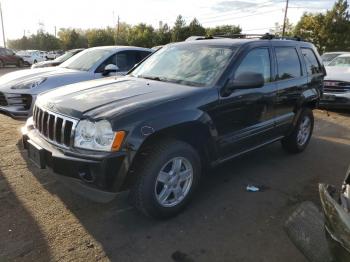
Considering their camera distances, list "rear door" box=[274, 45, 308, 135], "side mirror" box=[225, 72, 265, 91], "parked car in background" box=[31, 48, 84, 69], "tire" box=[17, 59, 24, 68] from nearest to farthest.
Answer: "side mirror" box=[225, 72, 265, 91], "rear door" box=[274, 45, 308, 135], "parked car in background" box=[31, 48, 84, 69], "tire" box=[17, 59, 24, 68]

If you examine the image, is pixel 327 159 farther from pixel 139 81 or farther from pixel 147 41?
pixel 147 41

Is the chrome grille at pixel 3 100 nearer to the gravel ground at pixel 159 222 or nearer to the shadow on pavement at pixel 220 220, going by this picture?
the gravel ground at pixel 159 222

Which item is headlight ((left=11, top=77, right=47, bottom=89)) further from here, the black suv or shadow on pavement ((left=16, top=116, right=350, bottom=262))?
the black suv

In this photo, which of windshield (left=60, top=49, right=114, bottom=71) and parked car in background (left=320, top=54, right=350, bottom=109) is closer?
windshield (left=60, top=49, right=114, bottom=71)

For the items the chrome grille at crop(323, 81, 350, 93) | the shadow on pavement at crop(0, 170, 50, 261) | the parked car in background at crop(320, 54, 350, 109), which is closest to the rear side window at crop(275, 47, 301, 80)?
the shadow on pavement at crop(0, 170, 50, 261)

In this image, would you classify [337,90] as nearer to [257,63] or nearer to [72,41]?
[257,63]

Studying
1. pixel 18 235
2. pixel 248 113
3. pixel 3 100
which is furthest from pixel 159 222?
pixel 3 100

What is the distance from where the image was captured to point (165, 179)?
135 inches

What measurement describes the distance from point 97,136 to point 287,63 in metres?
3.24

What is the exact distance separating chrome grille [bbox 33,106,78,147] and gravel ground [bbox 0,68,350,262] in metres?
0.38

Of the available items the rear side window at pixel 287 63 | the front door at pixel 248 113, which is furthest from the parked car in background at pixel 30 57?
the front door at pixel 248 113

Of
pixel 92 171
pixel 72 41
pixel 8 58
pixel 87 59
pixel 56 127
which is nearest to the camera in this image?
pixel 92 171

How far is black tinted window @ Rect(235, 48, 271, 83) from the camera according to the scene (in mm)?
4125

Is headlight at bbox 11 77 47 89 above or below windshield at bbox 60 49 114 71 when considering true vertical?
below
